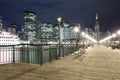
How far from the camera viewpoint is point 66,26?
148250mm

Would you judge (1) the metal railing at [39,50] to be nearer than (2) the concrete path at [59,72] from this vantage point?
No

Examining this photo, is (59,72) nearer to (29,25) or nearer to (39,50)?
(39,50)

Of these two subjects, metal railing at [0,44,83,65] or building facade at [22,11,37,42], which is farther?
building facade at [22,11,37,42]

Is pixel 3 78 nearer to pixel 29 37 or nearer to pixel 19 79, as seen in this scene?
pixel 19 79

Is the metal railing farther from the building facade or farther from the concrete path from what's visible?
the building facade

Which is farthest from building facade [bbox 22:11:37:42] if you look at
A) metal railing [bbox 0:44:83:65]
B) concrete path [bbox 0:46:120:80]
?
concrete path [bbox 0:46:120:80]

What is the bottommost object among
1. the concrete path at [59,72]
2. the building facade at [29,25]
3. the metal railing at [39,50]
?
the concrete path at [59,72]

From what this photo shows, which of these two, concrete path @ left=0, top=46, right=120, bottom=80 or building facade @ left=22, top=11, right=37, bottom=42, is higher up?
building facade @ left=22, top=11, right=37, bottom=42

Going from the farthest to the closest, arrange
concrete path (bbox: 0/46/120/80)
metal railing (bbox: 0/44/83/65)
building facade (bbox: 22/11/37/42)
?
building facade (bbox: 22/11/37/42) → metal railing (bbox: 0/44/83/65) → concrete path (bbox: 0/46/120/80)

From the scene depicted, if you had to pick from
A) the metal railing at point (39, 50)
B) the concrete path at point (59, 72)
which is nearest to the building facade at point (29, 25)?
the metal railing at point (39, 50)

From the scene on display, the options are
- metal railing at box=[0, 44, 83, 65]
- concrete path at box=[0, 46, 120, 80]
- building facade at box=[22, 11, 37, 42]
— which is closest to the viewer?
concrete path at box=[0, 46, 120, 80]

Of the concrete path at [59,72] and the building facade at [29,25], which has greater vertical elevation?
the building facade at [29,25]

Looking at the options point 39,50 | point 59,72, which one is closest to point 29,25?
point 39,50

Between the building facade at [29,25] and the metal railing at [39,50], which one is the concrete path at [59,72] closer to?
the metal railing at [39,50]
